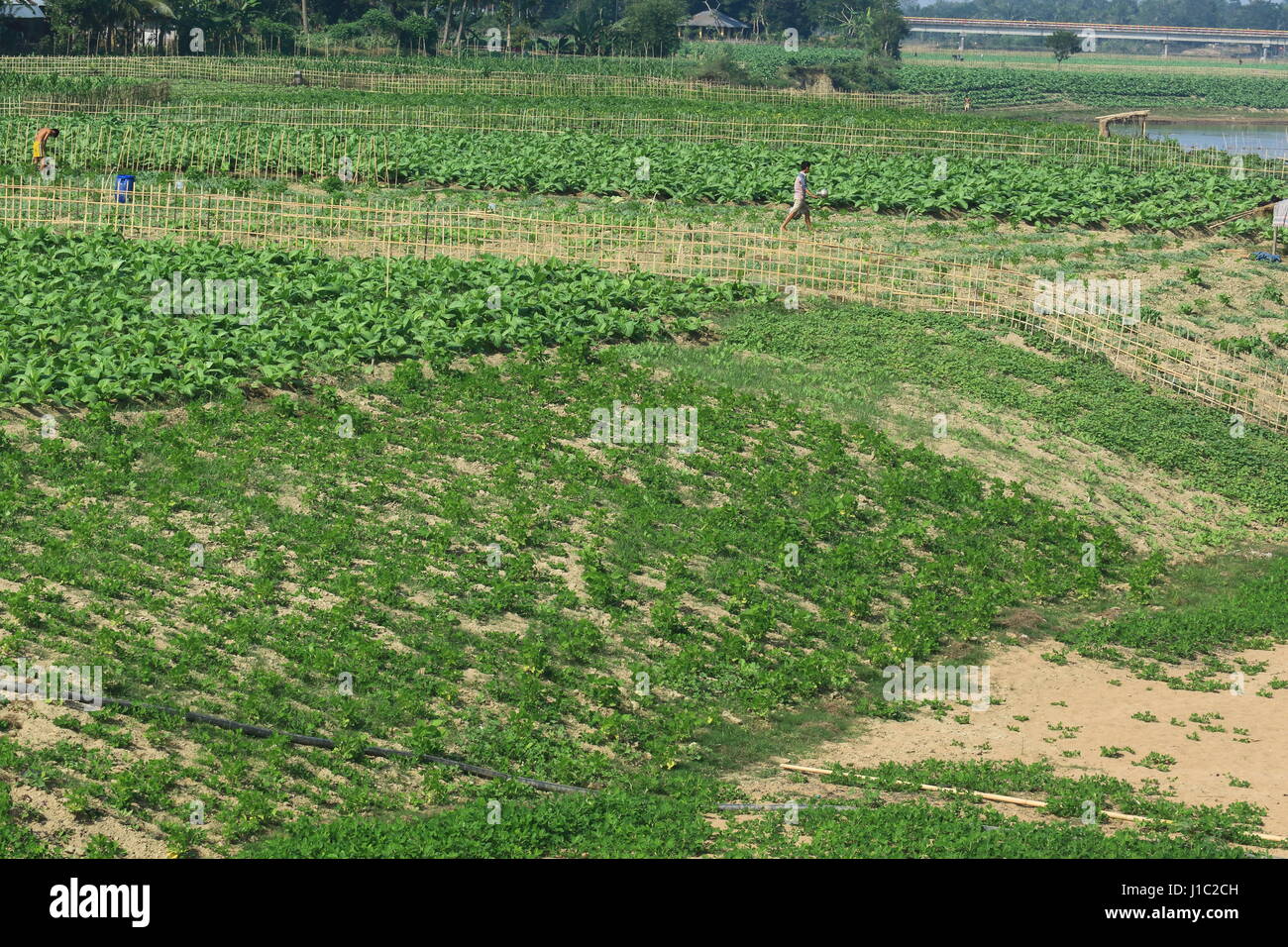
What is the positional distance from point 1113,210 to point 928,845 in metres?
29.3

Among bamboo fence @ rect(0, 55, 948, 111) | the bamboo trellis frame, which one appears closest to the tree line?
bamboo fence @ rect(0, 55, 948, 111)

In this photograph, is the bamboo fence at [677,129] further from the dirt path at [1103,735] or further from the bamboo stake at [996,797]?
the bamboo stake at [996,797]

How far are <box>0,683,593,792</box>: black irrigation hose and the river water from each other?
72847mm

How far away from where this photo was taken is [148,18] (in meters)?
72.3

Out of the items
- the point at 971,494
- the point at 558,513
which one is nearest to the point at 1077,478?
the point at 971,494

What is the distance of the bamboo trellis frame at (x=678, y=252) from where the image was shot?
27922mm

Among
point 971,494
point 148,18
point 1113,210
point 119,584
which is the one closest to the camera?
point 119,584

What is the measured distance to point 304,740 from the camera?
586 inches

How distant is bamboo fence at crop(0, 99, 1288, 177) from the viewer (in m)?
44.8

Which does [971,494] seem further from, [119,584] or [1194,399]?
[119,584]

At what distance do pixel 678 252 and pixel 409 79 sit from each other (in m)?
36.7

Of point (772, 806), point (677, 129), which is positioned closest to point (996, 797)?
point (772, 806)

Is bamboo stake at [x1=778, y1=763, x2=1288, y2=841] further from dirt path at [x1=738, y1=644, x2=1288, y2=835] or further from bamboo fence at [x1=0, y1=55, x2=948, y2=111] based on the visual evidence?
bamboo fence at [x1=0, y1=55, x2=948, y2=111]

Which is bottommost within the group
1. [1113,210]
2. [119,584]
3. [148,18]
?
[119,584]
